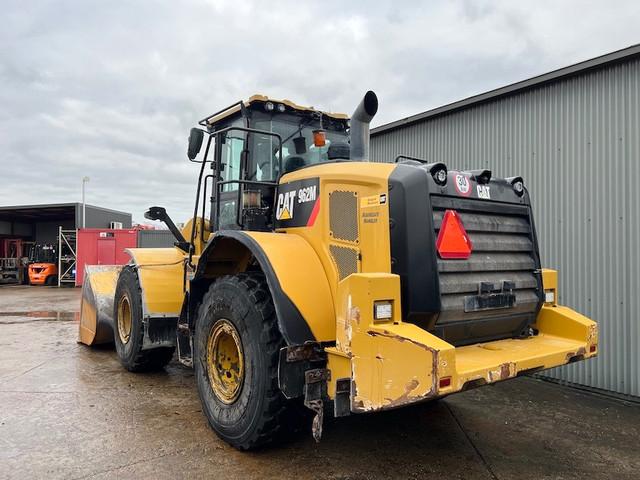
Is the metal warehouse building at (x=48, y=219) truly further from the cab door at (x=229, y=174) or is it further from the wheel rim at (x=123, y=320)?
the cab door at (x=229, y=174)

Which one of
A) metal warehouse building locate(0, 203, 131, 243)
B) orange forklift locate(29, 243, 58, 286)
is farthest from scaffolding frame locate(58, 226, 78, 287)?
metal warehouse building locate(0, 203, 131, 243)

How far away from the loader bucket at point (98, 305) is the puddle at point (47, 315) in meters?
4.20

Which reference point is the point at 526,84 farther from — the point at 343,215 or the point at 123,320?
the point at 123,320

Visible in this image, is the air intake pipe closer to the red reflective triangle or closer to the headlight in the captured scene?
the red reflective triangle

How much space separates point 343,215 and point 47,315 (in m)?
11.1

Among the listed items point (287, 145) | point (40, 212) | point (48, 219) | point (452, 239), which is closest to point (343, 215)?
point (452, 239)

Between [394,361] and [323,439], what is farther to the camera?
[323,439]

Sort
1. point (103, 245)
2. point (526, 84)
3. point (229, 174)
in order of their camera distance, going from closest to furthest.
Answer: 1. point (229, 174)
2. point (526, 84)
3. point (103, 245)

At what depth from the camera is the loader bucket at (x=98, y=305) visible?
7.29 metres

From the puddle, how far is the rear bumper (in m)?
10.2

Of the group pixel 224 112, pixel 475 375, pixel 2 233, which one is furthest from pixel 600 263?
pixel 2 233

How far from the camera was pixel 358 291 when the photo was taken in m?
3.08

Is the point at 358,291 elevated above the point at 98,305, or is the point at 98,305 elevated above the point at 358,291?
the point at 358,291

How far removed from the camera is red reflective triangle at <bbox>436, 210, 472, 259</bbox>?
3.52 m
